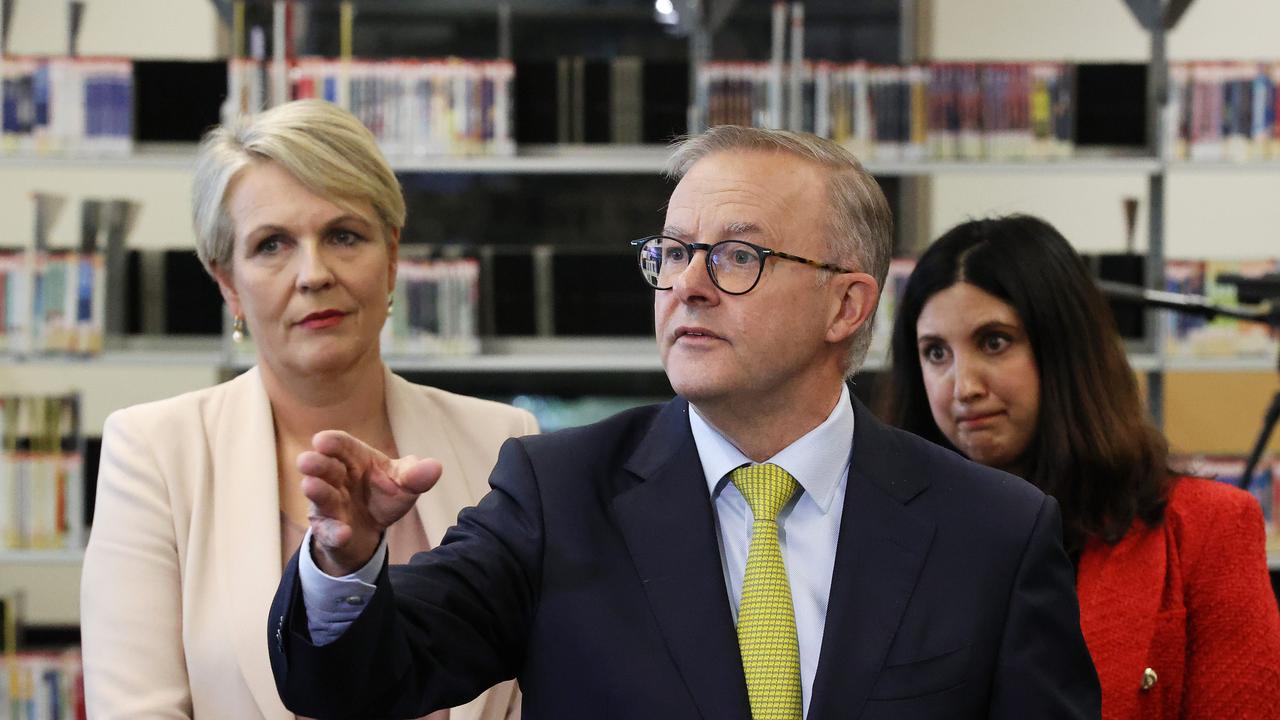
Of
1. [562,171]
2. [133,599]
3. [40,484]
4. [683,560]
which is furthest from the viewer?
[562,171]

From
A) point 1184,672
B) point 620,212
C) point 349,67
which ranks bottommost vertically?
point 1184,672

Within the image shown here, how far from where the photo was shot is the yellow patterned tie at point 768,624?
139cm

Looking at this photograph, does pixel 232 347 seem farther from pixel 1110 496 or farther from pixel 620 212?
pixel 1110 496

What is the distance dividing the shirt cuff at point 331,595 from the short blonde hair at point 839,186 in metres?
0.63

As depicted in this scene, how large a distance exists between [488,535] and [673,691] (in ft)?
0.82

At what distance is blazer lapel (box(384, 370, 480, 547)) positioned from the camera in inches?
78.7

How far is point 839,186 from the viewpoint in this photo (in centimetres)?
159

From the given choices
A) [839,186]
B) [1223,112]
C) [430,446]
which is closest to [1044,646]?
[839,186]

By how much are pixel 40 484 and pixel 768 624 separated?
319 cm

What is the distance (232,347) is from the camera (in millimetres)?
4039

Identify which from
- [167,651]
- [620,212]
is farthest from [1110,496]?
[620,212]

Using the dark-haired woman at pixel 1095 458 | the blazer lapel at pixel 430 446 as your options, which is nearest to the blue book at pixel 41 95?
the blazer lapel at pixel 430 446

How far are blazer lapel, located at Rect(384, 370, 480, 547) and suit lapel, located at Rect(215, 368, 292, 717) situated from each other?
188 millimetres

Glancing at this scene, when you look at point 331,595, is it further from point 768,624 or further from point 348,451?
point 768,624
